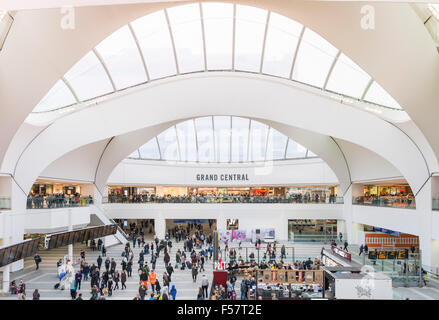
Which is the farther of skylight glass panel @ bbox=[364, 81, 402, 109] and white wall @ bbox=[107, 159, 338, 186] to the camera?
white wall @ bbox=[107, 159, 338, 186]

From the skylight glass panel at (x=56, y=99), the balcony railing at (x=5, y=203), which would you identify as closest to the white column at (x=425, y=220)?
the skylight glass panel at (x=56, y=99)

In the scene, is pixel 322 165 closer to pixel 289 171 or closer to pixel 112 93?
pixel 289 171

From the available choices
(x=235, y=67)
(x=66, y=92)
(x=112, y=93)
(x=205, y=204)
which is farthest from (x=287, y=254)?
(x=66, y=92)

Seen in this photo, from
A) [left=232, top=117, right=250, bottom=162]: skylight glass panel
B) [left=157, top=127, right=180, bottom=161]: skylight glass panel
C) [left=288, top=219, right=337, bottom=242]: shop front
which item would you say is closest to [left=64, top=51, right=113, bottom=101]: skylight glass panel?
[left=157, top=127, right=180, bottom=161]: skylight glass panel

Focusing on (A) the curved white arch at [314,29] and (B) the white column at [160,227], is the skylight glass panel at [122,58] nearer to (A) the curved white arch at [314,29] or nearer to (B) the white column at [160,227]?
(A) the curved white arch at [314,29]

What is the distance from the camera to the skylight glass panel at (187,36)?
43.2 ft

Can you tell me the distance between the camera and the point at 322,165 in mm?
31203

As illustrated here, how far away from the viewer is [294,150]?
107 feet

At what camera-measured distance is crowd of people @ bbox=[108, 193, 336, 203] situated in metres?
30.5

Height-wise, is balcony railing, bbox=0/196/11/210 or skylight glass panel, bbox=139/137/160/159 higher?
skylight glass panel, bbox=139/137/160/159

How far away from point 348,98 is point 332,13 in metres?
8.83

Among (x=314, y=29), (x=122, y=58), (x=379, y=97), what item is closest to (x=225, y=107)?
(x=122, y=58)

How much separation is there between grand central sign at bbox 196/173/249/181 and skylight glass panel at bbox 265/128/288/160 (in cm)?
336

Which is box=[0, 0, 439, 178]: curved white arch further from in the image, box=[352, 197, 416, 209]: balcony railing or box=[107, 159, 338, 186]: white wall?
box=[107, 159, 338, 186]: white wall
